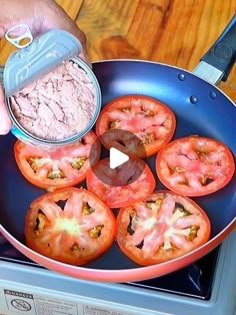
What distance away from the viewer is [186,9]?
111 cm

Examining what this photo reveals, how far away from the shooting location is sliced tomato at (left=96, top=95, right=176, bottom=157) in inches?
34.5

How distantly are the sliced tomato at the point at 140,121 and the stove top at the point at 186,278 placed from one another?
0.53ft

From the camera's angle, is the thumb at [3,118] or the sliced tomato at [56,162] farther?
the sliced tomato at [56,162]

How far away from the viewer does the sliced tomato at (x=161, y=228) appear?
77cm

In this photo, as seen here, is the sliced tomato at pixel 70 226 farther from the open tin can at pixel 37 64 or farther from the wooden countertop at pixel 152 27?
the wooden countertop at pixel 152 27

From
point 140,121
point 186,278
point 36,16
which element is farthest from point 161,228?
point 36,16

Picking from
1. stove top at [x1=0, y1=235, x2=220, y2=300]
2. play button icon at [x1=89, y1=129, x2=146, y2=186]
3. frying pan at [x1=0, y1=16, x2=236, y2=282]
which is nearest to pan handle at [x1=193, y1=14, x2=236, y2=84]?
frying pan at [x1=0, y1=16, x2=236, y2=282]

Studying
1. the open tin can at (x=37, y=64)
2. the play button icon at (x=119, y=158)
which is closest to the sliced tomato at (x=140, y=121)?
the play button icon at (x=119, y=158)

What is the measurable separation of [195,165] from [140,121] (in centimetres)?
10

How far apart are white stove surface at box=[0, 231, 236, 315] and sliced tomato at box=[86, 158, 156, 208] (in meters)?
0.11

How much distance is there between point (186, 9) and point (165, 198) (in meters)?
0.41

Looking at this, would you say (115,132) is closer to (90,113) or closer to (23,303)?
(90,113)

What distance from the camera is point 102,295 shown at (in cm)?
76

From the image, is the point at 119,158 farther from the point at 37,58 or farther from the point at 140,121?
the point at 37,58
